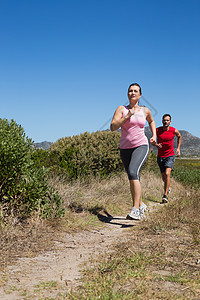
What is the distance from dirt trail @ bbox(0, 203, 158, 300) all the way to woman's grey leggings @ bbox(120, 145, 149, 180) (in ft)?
3.21

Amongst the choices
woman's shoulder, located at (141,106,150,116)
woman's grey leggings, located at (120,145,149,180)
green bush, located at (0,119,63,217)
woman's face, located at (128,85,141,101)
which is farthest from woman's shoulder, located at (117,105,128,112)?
green bush, located at (0,119,63,217)

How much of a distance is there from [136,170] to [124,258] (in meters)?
2.31

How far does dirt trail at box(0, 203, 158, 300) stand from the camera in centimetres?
274

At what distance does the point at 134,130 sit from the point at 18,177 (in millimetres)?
2172

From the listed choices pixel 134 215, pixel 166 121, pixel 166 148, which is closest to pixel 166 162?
pixel 166 148

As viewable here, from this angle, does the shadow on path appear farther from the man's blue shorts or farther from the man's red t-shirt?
the man's red t-shirt

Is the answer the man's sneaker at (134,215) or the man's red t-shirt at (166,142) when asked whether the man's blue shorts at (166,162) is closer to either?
the man's red t-shirt at (166,142)

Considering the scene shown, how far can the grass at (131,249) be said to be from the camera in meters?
2.56

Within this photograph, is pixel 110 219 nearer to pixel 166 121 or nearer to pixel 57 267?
pixel 57 267

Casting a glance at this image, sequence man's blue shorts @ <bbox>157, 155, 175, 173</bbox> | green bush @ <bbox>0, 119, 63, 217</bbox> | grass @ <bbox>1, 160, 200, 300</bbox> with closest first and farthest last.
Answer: grass @ <bbox>1, 160, 200, 300</bbox> < green bush @ <bbox>0, 119, 63, 217</bbox> < man's blue shorts @ <bbox>157, 155, 175, 173</bbox>

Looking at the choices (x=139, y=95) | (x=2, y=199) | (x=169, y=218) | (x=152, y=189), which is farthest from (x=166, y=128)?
(x=2, y=199)

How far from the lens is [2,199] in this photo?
484 cm

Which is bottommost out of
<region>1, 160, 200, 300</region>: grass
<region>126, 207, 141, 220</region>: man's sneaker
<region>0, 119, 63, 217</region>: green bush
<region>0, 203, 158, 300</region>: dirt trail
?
<region>0, 203, 158, 300</region>: dirt trail

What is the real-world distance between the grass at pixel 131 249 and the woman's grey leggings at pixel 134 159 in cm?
85
